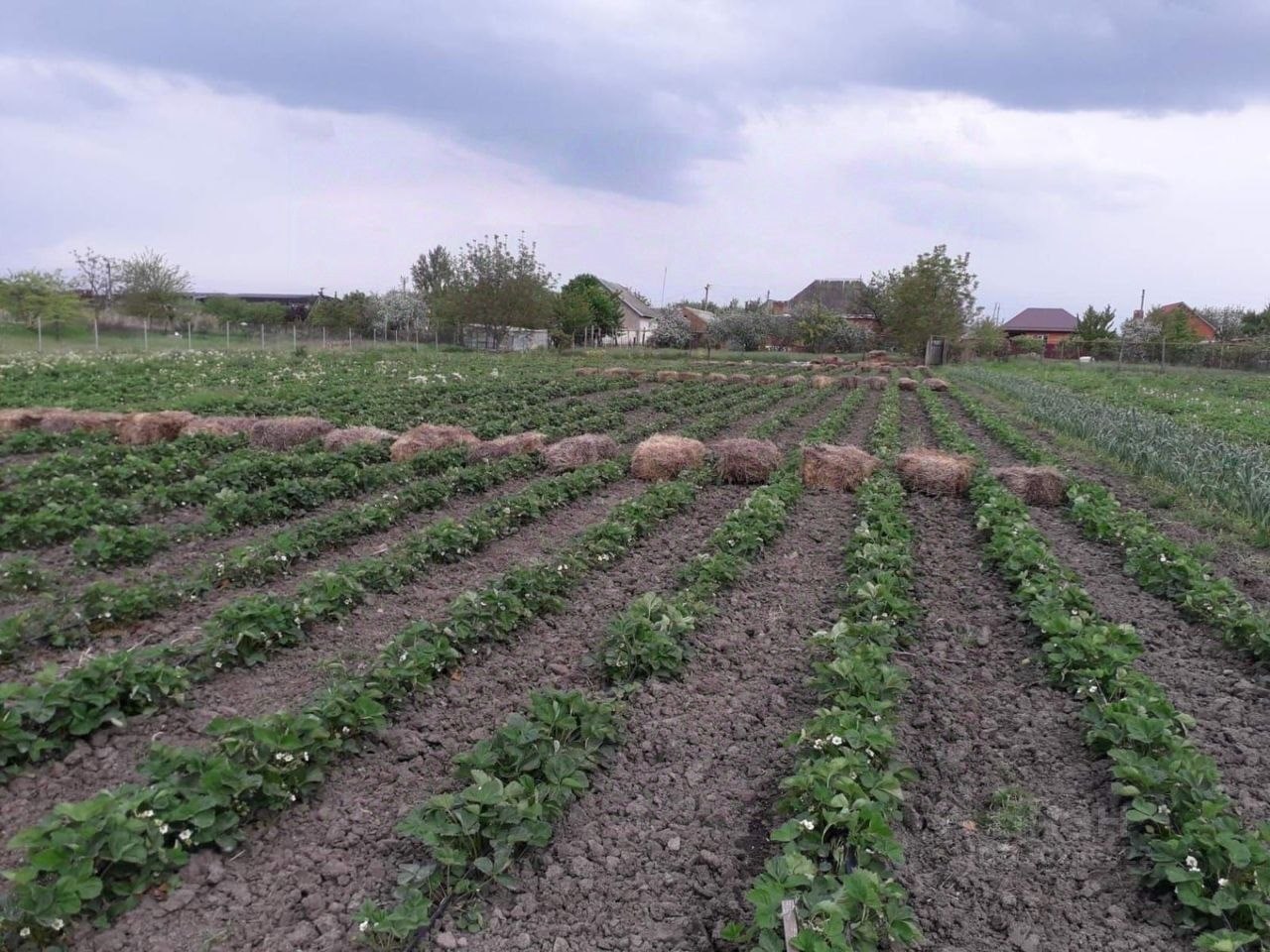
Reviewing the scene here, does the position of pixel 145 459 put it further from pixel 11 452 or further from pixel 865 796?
pixel 865 796

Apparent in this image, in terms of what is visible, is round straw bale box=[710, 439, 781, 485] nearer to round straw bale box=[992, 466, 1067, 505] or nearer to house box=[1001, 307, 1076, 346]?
round straw bale box=[992, 466, 1067, 505]

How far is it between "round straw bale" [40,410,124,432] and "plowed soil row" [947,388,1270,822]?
1287 centimetres

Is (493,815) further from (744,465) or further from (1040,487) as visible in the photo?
(1040,487)

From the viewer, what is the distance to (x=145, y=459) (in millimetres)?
10227

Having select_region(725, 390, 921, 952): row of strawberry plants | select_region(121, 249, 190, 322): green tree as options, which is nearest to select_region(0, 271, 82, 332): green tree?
select_region(121, 249, 190, 322): green tree

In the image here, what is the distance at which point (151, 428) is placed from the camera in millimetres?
11938

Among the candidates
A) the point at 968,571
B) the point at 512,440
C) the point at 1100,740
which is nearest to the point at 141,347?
the point at 512,440

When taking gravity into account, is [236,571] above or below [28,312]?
below

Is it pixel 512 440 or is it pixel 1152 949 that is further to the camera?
pixel 512 440

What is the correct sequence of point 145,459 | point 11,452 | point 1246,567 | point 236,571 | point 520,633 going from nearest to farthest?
point 520,633 < point 236,571 < point 1246,567 < point 145,459 < point 11,452

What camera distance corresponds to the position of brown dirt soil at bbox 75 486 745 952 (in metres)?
2.92

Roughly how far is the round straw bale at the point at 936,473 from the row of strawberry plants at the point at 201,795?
6.82 m

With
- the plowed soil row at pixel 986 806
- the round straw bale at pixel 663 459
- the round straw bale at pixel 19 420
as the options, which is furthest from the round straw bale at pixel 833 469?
the round straw bale at pixel 19 420

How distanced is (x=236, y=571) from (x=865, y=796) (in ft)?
16.2
